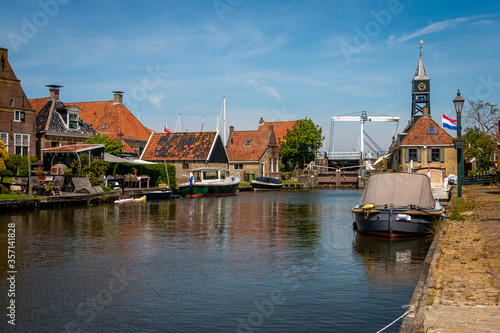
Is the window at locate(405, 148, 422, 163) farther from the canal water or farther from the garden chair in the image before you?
the garden chair

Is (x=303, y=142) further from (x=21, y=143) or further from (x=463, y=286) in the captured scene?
(x=463, y=286)

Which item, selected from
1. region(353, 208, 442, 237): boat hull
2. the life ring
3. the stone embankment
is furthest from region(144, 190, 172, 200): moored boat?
the stone embankment

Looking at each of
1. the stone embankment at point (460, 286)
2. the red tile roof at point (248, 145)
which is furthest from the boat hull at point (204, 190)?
the stone embankment at point (460, 286)

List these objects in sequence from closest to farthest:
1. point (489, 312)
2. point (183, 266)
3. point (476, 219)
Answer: point (489, 312) → point (183, 266) → point (476, 219)

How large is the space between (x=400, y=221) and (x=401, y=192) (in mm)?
1606

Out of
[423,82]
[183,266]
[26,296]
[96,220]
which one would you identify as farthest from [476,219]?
[423,82]

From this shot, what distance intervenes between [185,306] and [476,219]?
1361 cm

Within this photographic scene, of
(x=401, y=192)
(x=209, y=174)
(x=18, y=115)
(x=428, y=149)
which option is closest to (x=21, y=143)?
(x=18, y=115)

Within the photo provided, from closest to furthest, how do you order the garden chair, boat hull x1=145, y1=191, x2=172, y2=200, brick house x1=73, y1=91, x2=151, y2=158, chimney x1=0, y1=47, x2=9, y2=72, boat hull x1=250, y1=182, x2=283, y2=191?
the garden chair
boat hull x1=145, y1=191, x2=172, y2=200
chimney x1=0, y1=47, x2=9, y2=72
boat hull x1=250, y1=182, x2=283, y2=191
brick house x1=73, y1=91, x2=151, y2=158

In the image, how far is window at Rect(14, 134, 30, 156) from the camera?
47.1 m

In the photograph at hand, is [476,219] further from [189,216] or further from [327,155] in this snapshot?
[327,155]

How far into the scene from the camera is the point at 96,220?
87.7ft

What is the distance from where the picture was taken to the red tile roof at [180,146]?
62594mm

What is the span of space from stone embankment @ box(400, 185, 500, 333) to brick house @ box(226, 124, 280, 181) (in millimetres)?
57856
